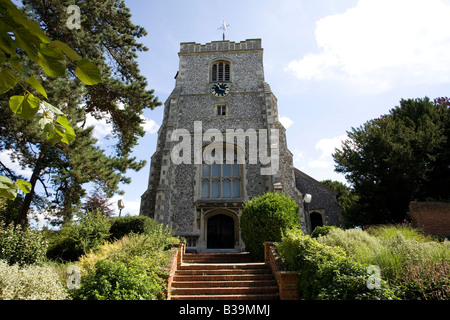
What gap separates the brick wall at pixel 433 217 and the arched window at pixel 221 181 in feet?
28.2

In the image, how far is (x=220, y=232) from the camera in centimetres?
1464

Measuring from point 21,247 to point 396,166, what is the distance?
16.7m

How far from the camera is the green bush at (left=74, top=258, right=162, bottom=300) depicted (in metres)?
4.32

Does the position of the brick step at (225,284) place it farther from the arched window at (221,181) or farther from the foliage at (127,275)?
the arched window at (221,181)

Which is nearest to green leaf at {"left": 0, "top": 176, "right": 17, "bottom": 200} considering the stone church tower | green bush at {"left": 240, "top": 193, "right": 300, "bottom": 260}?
green bush at {"left": 240, "top": 193, "right": 300, "bottom": 260}

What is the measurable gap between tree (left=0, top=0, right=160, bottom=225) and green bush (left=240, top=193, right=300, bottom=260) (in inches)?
222

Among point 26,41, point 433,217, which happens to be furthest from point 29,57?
point 433,217

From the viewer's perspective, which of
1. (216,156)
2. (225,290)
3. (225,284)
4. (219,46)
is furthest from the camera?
(219,46)

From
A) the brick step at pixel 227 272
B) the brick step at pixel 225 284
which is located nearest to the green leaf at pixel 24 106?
the brick step at pixel 225 284

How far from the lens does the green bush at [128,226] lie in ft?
34.8

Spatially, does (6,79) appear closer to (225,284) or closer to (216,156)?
(225,284)

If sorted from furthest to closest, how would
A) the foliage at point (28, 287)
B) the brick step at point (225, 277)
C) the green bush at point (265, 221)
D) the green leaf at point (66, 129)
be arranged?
the green bush at point (265, 221), the brick step at point (225, 277), the foliage at point (28, 287), the green leaf at point (66, 129)

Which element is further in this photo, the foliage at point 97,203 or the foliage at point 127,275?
the foliage at point 97,203

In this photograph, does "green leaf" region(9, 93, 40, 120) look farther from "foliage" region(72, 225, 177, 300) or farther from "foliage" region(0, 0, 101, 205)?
"foliage" region(72, 225, 177, 300)
